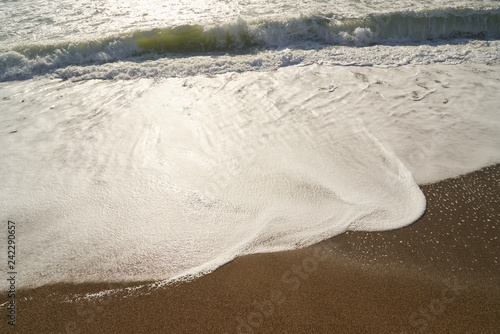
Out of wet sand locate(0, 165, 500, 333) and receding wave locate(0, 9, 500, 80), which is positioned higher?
receding wave locate(0, 9, 500, 80)

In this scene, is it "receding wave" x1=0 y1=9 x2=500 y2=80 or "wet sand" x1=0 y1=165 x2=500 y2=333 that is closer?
"wet sand" x1=0 y1=165 x2=500 y2=333

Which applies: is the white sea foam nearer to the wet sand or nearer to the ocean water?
the ocean water

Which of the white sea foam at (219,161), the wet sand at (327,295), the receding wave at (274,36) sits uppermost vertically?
the receding wave at (274,36)

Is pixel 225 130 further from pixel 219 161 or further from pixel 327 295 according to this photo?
pixel 327 295

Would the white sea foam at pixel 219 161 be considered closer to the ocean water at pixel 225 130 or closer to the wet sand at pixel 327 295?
the ocean water at pixel 225 130

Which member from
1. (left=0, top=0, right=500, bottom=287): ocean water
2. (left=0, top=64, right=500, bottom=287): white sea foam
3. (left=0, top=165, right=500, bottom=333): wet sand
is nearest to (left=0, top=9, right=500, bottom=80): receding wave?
(left=0, top=0, right=500, bottom=287): ocean water

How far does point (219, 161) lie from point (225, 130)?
2.55 feet

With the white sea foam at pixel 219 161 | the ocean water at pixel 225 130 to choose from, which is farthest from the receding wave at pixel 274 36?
the white sea foam at pixel 219 161

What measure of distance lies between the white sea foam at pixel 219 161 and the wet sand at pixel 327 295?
0.17 metres

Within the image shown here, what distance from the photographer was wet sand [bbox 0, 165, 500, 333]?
2.45 m

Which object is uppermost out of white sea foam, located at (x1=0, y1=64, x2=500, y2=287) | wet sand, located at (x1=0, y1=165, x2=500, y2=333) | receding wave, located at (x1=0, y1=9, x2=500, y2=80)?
receding wave, located at (x1=0, y1=9, x2=500, y2=80)

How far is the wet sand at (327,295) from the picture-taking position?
8.02 feet

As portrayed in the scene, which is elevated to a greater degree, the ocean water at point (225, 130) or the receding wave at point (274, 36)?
the receding wave at point (274, 36)

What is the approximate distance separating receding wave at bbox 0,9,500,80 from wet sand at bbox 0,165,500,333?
625cm
